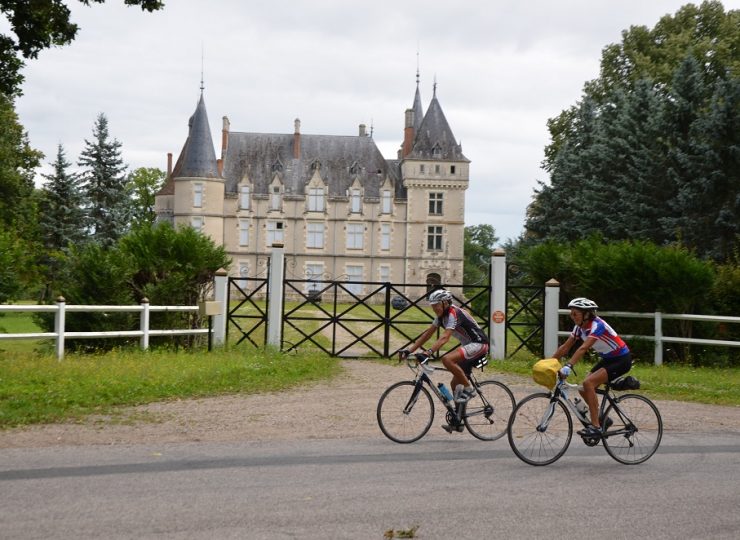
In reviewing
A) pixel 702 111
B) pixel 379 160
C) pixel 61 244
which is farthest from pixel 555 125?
pixel 61 244

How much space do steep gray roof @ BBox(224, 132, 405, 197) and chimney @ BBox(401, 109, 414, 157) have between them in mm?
1983

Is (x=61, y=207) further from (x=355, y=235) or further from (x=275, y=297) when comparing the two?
(x=275, y=297)

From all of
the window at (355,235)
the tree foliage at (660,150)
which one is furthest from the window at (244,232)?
the tree foliage at (660,150)

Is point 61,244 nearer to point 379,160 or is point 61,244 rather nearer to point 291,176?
point 291,176

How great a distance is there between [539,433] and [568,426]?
34 centimetres

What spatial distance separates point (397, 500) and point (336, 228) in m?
69.1

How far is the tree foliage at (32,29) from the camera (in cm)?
1634

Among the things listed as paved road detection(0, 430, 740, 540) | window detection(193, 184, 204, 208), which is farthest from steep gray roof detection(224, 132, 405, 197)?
paved road detection(0, 430, 740, 540)

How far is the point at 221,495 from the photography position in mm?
7035

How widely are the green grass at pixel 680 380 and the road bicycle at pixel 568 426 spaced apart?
537 centimetres

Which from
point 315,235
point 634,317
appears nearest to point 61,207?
point 315,235

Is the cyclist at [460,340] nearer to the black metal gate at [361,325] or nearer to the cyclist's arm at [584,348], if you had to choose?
the cyclist's arm at [584,348]

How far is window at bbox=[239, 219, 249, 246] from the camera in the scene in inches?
2940

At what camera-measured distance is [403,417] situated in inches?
391
